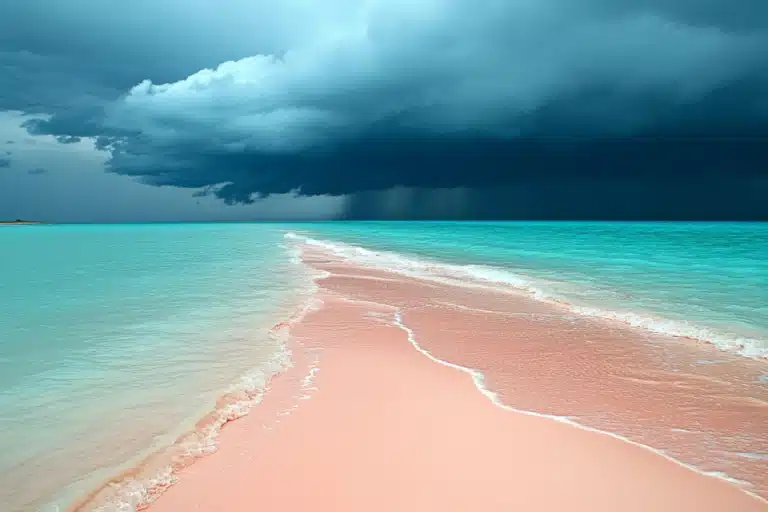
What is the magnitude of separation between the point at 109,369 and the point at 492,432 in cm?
499

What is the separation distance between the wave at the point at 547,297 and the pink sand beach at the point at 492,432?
69 centimetres

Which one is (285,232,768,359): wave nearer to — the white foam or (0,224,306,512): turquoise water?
the white foam

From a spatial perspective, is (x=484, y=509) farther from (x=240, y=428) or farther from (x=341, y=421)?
(x=240, y=428)

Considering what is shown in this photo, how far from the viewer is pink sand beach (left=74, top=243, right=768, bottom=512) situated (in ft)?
11.1

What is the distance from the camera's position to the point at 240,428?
14.5ft

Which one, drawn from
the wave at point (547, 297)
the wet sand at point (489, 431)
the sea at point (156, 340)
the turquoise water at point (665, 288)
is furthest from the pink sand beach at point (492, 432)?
the turquoise water at point (665, 288)

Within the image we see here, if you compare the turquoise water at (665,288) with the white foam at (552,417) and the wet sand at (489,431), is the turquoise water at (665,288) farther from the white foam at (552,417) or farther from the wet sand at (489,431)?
the white foam at (552,417)

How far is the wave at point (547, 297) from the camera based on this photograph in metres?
8.00

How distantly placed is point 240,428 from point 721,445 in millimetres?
4501

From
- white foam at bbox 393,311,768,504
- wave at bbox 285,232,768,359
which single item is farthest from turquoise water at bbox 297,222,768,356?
white foam at bbox 393,311,768,504

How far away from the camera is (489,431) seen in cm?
436

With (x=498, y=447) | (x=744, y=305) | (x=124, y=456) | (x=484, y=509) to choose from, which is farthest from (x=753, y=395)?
(x=744, y=305)

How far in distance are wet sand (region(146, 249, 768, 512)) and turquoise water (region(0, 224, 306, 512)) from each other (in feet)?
2.38

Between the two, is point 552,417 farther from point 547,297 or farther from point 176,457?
point 547,297
